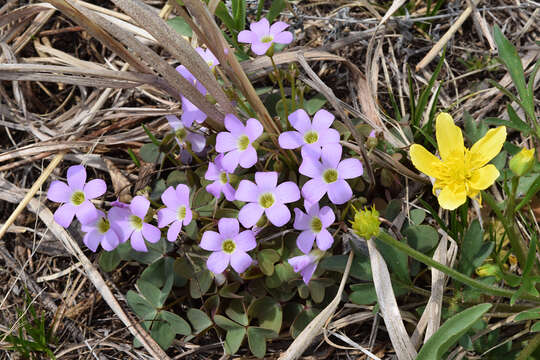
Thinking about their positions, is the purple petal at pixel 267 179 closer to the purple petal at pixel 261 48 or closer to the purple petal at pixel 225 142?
the purple petal at pixel 225 142

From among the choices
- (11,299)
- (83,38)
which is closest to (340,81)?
(83,38)

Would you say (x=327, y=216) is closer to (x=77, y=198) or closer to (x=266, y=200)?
(x=266, y=200)

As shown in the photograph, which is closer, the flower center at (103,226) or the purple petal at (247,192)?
the purple petal at (247,192)

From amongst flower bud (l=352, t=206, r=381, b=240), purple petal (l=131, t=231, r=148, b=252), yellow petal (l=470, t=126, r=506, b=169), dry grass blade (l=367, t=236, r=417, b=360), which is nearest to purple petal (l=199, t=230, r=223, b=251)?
purple petal (l=131, t=231, r=148, b=252)

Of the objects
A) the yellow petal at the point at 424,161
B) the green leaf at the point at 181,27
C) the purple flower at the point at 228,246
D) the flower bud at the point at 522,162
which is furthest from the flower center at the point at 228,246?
the green leaf at the point at 181,27

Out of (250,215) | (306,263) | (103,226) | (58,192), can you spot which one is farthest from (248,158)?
(58,192)
